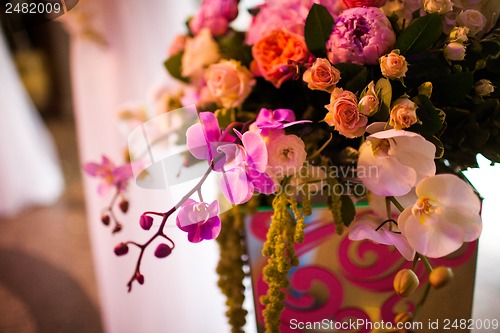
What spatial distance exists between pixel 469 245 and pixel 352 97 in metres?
0.26

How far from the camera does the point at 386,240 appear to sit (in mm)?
441

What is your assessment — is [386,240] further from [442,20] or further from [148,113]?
[148,113]

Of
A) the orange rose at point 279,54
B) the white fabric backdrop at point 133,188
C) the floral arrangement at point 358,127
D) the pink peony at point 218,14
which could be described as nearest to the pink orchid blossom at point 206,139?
the floral arrangement at point 358,127

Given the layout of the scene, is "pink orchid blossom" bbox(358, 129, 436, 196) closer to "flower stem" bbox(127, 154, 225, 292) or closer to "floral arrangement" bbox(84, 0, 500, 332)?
"floral arrangement" bbox(84, 0, 500, 332)

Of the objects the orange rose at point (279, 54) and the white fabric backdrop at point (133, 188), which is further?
the white fabric backdrop at point (133, 188)

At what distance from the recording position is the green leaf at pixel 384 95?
1.46 ft

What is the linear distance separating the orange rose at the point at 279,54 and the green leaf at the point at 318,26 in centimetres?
1

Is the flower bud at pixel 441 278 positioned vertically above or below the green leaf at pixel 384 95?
below

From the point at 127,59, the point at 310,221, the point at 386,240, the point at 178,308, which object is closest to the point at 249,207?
the point at 310,221

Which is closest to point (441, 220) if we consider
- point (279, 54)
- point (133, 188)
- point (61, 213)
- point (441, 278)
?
point (441, 278)

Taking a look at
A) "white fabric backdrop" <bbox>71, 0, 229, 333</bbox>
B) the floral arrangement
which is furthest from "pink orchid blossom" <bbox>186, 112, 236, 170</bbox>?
"white fabric backdrop" <bbox>71, 0, 229, 333</bbox>

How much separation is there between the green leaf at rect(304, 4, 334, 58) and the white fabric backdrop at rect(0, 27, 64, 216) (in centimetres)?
193

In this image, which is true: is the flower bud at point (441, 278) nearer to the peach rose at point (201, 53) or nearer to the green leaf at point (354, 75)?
the green leaf at point (354, 75)

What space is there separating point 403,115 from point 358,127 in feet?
0.15
